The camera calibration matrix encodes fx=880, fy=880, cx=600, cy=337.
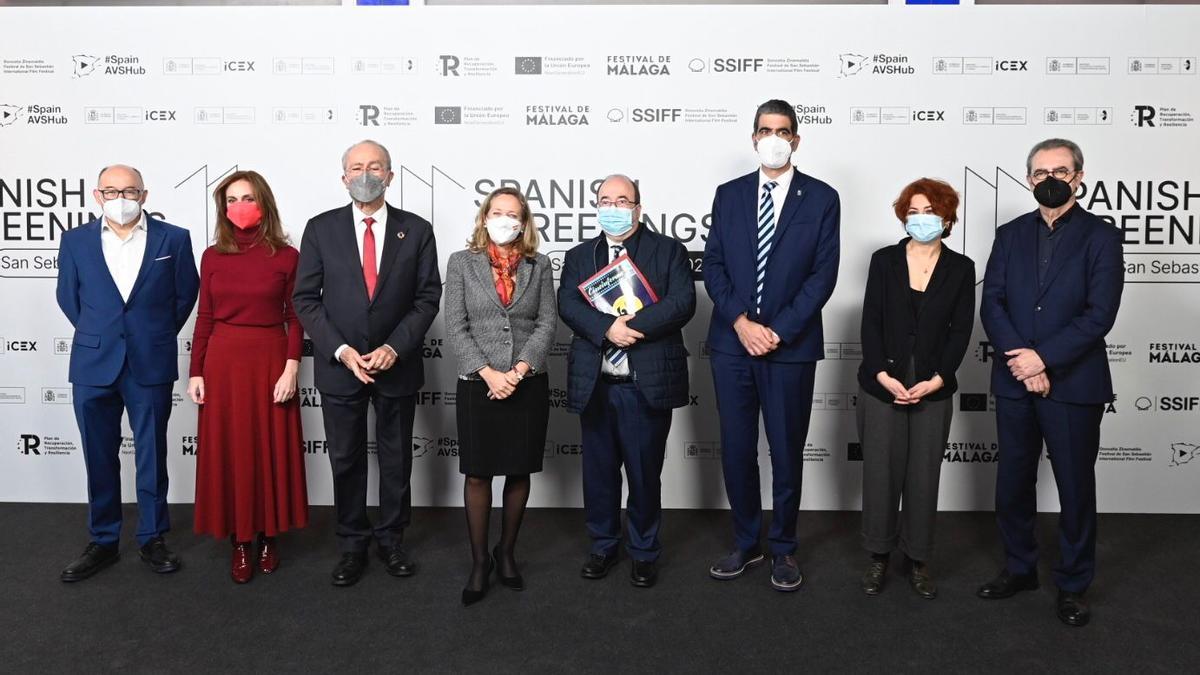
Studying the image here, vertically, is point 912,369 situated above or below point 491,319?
below

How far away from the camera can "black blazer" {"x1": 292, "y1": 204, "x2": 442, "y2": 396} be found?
3219 millimetres

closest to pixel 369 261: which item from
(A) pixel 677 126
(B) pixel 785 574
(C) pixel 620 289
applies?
(C) pixel 620 289

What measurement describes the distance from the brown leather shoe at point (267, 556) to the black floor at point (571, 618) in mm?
43

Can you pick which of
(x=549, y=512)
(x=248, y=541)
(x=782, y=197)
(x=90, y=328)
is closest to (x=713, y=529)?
(x=549, y=512)

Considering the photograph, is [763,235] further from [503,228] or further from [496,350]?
[496,350]

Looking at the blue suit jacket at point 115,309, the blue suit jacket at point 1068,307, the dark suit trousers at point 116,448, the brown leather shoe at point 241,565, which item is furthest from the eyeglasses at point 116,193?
the blue suit jacket at point 1068,307

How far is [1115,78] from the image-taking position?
4152 mm

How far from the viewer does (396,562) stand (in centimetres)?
336

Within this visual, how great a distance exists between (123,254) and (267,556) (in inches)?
50.6

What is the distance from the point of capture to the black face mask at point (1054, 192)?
293 centimetres

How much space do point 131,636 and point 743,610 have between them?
2016 mm

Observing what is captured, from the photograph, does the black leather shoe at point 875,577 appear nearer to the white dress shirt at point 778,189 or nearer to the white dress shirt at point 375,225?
the white dress shirt at point 778,189

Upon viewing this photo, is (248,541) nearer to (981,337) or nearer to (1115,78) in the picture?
(981,337)

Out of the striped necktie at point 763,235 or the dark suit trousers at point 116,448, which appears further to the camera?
the dark suit trousers at point 116,448
